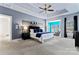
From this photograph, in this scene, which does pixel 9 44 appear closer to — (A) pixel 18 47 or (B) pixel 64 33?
(A) pixel 18 47

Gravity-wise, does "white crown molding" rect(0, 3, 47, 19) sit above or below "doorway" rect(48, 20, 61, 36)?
above

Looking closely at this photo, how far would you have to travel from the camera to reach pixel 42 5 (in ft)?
6.81

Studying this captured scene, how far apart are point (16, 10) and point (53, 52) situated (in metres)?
1.49

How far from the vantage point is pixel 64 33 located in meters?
2.18

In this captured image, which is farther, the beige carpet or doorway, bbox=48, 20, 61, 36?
doorway, bbox=48, 20, 61, 36

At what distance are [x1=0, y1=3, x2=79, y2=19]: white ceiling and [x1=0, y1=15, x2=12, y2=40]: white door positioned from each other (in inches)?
12.9

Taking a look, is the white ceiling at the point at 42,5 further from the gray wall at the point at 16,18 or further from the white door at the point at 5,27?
the white door at the point at 5,27

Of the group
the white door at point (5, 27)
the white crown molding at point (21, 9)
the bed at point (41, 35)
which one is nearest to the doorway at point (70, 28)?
the bed at point (41, 35)

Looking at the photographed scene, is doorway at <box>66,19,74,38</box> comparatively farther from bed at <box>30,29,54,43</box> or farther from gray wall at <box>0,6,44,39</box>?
gray wall at <box>0,6,44,39</box>

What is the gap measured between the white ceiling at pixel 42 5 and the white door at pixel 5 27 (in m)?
0.33

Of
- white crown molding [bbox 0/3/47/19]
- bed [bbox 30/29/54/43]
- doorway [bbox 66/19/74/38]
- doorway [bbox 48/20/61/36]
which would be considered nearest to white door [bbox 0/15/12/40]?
white crown molding [bbox 0/3/47/19]

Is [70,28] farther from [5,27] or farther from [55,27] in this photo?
[5,27]

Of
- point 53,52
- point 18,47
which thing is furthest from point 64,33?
point 18,47

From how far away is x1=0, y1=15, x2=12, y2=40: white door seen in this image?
6.45 ft
